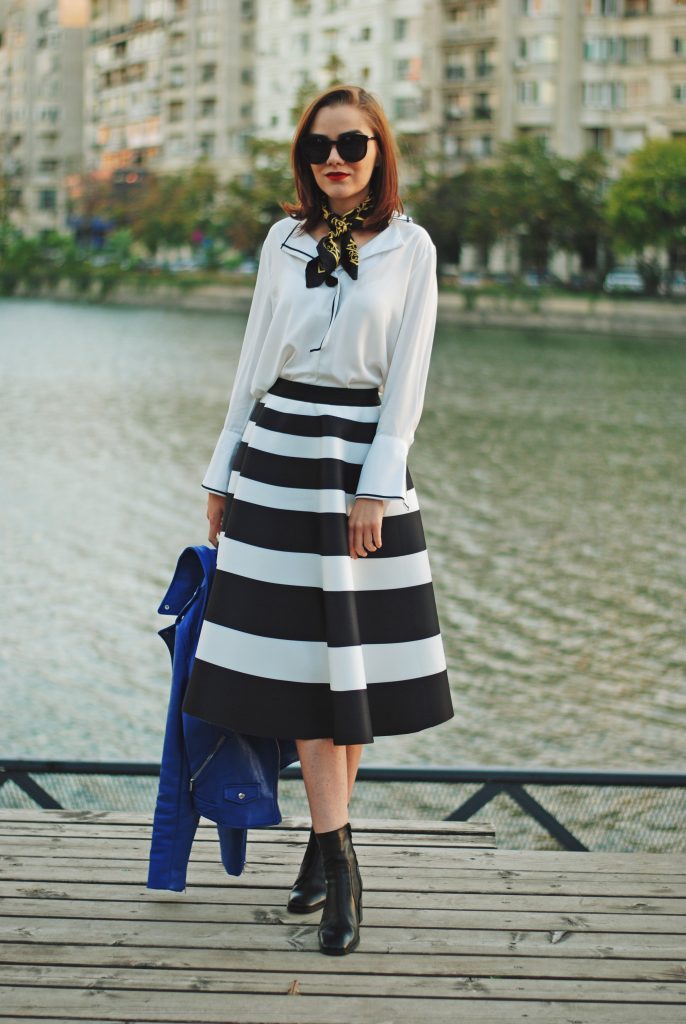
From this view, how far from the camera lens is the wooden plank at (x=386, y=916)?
102 inches

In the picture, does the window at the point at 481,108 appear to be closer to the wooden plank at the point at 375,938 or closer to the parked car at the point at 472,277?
the parked car at the point at 472,277

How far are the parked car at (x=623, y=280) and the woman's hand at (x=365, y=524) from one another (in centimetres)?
4066

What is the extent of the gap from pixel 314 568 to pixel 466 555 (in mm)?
9001

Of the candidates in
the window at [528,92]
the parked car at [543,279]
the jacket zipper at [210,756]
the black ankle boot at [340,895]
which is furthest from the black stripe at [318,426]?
the window at [528,92]

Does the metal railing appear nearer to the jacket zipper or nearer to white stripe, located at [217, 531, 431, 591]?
the jacket zipper

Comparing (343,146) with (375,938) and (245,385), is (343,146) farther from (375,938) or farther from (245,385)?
(375,938)

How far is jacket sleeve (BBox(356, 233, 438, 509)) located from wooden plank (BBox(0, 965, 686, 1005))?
31.9 inches

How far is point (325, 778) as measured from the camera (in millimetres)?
2576

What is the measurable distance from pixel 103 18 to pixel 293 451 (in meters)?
87.0

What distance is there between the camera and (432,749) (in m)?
7.21

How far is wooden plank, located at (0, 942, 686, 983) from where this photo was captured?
2402mm

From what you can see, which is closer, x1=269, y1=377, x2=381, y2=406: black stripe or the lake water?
x1=269, y1=377, x2=381, y2=406: black stripe

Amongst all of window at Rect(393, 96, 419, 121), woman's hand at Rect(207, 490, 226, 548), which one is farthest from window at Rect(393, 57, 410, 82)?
woman's hand at Rect(207, 490, 226, 548)

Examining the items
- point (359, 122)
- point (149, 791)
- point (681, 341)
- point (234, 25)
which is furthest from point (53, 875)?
point (234, 25)
